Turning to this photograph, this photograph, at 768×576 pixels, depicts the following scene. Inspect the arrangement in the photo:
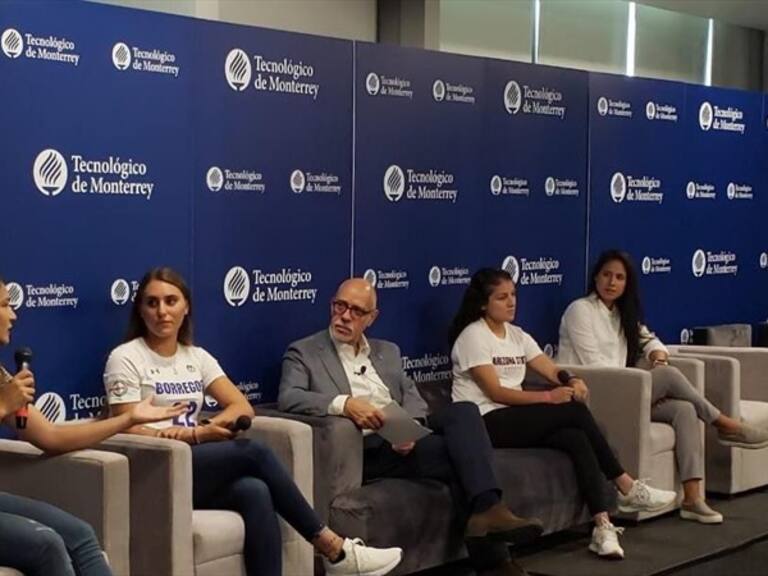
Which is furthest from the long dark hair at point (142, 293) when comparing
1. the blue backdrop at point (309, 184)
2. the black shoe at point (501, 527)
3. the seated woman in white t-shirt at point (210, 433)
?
the black shoe at point (501, 527)

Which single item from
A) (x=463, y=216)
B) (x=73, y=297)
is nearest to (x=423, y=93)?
(x=463, y=216)

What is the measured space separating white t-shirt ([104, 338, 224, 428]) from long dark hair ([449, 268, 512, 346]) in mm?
1484

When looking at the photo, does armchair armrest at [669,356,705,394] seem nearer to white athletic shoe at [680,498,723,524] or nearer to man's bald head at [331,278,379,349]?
white athletic shoe at [680,498,723,524]

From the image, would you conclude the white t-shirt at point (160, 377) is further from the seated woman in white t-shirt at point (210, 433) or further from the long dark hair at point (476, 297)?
the long dark hair at point (476, 297)

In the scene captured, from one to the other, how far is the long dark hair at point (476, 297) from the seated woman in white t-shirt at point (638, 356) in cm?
82

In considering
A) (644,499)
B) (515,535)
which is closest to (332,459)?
(515,535)

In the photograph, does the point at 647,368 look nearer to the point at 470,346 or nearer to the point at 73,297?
the point at 470,346

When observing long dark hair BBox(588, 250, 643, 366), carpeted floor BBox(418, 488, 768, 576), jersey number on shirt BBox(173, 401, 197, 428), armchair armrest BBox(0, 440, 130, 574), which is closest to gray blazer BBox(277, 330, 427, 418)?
jersey number on shirt BBox(173, 401, 197, 428)

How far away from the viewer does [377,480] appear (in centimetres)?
529

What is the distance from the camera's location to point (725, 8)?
9359 millimetres

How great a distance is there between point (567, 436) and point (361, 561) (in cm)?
139

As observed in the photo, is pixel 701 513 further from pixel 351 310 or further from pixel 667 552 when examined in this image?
pixel 351 310

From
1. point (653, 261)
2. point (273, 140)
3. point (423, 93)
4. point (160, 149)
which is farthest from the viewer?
point (653, 261)

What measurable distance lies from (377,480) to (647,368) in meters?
2.11
